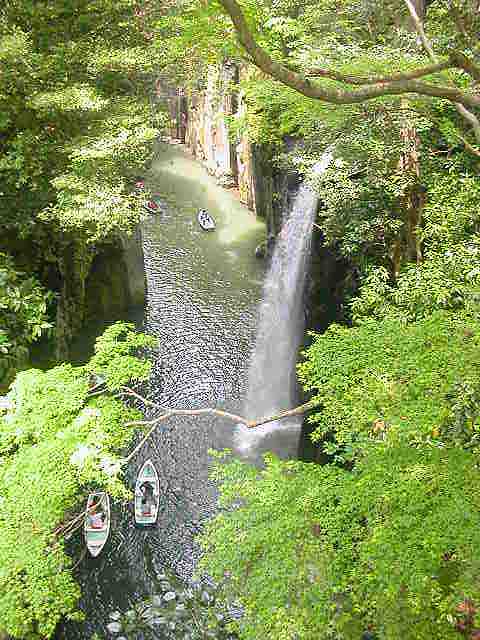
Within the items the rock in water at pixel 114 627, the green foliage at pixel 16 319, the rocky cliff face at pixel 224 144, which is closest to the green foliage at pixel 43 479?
the rock in water at pixel 114 627

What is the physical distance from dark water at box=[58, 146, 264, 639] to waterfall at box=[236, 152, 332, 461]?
397 millimetres

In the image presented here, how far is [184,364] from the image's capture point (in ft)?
49.6

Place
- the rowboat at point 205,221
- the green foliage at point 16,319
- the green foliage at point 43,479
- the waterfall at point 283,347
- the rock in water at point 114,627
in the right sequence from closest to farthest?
1. the green foliage at point 43,479
2. the rock in water at point 114,627
3. the green foliage at point 16,319
4. the waterfall at point 283,347
5. the rowboat at point 205,221

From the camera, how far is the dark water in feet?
33.4

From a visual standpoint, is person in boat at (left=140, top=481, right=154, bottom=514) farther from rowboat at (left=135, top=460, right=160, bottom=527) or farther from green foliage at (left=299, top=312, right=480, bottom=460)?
green foliage at (left=299, top=312, right=480, bottom=460)

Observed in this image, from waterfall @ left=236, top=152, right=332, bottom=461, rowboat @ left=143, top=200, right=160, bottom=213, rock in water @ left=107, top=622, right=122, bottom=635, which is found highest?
rowboat @ left=143, top=200, right=160, bottom=213

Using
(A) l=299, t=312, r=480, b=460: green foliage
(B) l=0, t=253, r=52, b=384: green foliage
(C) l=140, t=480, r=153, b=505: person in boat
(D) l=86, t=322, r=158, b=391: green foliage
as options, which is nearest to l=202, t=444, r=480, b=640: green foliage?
(A) l=299, t=312, r=480, b=460: green foliage

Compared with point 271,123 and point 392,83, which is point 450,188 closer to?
point 392,83

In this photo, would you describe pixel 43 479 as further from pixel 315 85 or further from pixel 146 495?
pixel 146 495

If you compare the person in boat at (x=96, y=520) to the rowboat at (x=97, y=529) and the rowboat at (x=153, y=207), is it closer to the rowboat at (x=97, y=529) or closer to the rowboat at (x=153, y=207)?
the rowboat at (x=97, y=529)

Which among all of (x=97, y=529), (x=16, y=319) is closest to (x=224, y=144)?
(x=16, y=319)

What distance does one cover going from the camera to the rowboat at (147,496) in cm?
1090

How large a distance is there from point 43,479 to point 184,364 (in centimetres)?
906

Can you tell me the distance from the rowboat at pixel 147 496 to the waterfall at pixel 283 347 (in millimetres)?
2247
